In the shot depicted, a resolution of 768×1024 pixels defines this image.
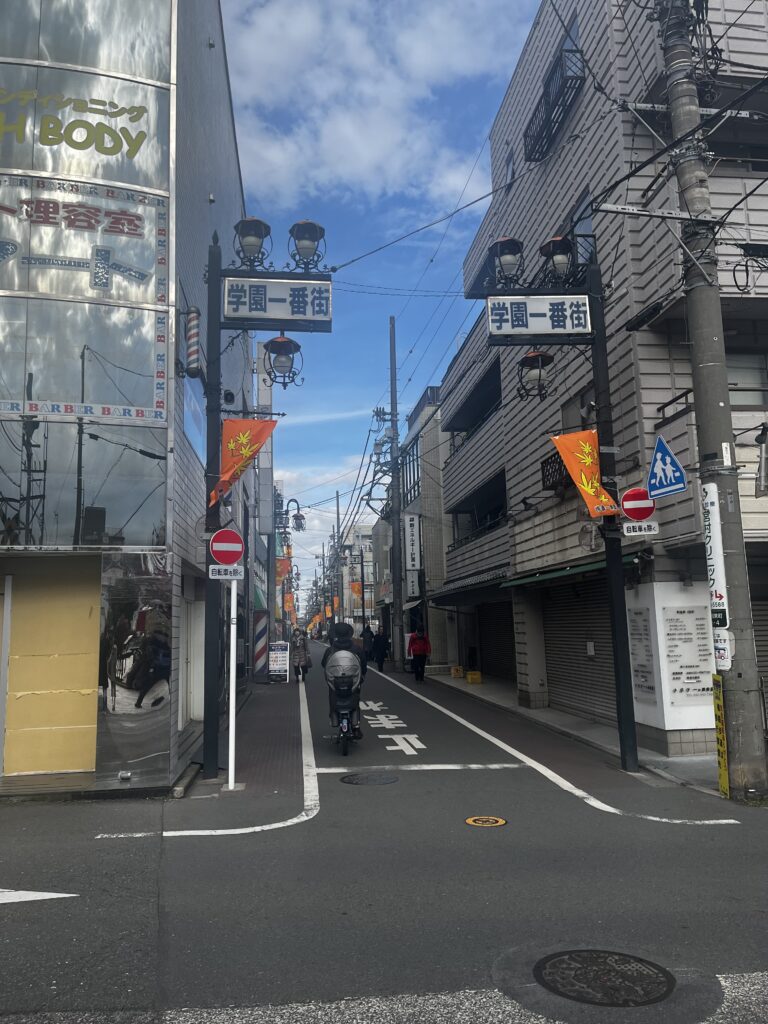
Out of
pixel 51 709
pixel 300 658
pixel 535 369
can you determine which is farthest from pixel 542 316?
pixel 300 658

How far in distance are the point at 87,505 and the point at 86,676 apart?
2.15 metres

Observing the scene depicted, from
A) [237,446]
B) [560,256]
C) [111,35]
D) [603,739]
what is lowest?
[603,739]

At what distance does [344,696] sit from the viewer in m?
11.3

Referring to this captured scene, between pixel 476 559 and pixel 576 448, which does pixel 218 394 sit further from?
pixel 476 559

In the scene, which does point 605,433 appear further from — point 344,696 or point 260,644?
point 260,644

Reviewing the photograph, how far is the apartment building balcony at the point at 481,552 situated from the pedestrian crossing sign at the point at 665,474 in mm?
9886

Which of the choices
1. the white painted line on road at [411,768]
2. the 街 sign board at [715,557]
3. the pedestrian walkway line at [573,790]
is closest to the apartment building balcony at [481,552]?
the pedestrian walkway line at [573,790]

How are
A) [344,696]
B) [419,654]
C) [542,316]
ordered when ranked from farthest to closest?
[419,654]
[344,696]
[542,316]

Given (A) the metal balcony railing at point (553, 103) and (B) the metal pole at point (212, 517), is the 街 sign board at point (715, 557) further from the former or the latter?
(A) the metal balcony railing at point (553, 103)

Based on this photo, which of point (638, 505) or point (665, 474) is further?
point (638, 505)

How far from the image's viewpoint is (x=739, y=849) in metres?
6.52

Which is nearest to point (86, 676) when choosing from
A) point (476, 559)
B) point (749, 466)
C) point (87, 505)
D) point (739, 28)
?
point (87, 505)

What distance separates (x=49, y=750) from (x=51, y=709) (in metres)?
0.50

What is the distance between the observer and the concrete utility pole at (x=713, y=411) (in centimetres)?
826
